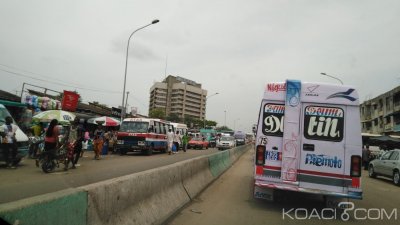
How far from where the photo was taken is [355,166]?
790 cm

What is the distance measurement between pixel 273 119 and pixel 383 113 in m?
48.8

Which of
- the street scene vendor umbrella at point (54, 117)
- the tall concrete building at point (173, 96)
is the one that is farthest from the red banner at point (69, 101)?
the tall concrete building at point (173, 96)

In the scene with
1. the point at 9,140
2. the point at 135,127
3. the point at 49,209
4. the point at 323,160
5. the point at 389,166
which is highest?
the point at 135,127

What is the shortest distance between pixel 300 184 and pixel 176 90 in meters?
115

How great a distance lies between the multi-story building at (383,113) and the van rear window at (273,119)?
128 feet

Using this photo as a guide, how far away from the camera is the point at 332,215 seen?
8.02 m

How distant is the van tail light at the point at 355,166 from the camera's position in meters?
7.88

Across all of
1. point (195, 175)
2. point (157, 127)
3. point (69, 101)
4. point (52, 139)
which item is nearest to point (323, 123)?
point (195, 175)

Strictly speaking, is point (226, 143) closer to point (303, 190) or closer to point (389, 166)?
point (389, 166)

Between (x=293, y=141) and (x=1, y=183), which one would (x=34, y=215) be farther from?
(x=1, y=183)

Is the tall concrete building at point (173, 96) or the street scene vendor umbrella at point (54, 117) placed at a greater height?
the tall concrete building at point (173, 96)

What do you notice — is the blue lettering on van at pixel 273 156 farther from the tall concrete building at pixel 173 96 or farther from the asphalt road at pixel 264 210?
the tall concrete building at pixel 173 96

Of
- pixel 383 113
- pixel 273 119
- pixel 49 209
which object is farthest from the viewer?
pixel 383 113
